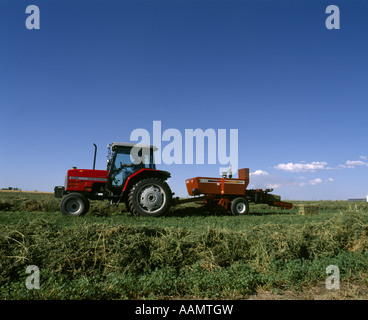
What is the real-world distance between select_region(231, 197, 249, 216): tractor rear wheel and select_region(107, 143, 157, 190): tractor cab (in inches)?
181

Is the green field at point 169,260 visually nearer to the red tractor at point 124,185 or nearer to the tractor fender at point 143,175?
the red tractor at point 124,185

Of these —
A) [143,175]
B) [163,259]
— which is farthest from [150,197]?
[163,259]

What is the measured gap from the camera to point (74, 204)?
369 inches

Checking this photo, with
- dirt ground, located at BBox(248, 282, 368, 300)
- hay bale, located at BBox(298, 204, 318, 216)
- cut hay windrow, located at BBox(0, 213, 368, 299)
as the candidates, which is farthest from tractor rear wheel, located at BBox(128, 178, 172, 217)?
hay bale, located at BBox(298, 204, 318, 216)

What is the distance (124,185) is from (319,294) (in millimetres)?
7568

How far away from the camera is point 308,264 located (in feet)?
14.1

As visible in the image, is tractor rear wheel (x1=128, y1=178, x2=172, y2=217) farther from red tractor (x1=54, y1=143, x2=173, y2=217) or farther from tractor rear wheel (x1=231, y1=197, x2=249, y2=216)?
tractor rear wheel (x1=231, y1=197, x2=249, y2=216)

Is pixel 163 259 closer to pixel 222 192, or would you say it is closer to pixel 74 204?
pixel 74 204

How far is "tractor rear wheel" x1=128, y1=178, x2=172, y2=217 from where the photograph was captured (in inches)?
367

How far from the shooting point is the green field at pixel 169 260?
324 centimetres

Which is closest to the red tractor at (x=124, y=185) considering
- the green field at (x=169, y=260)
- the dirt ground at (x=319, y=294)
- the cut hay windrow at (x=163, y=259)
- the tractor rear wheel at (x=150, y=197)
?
the tractor rear wheel at (x=150, y=197)
